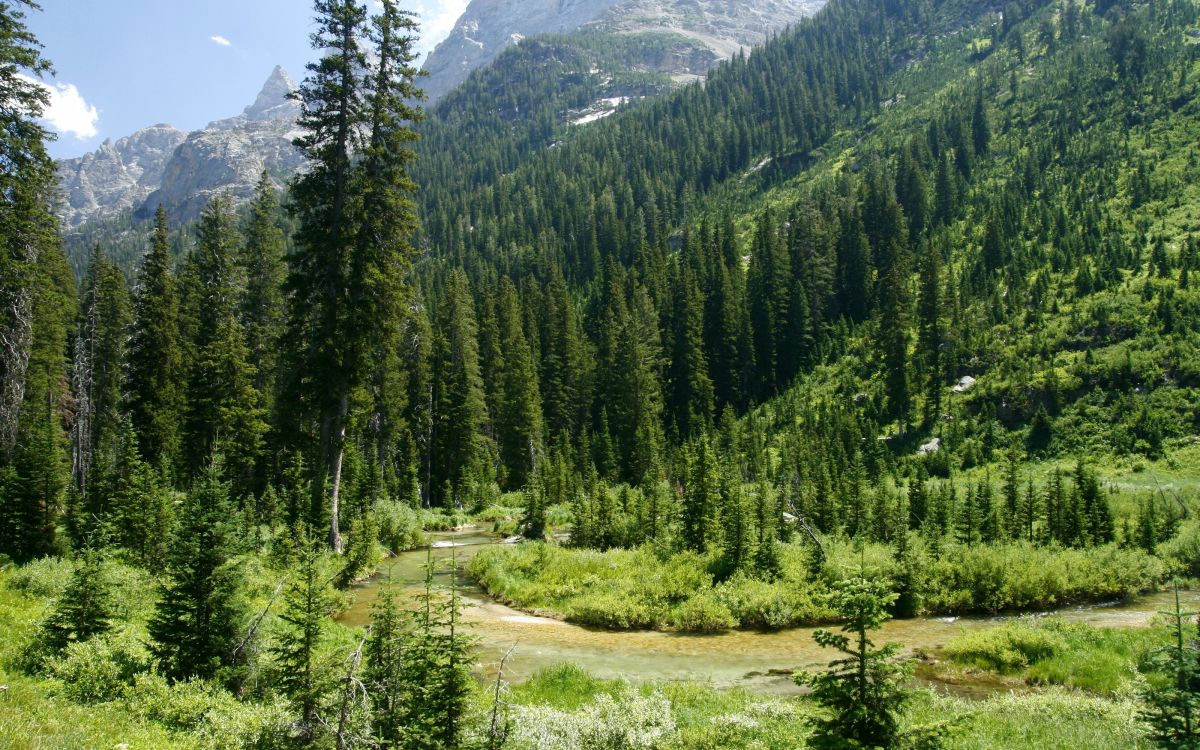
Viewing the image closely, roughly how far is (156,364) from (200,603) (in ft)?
113

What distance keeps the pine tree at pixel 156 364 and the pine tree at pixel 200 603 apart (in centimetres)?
3101

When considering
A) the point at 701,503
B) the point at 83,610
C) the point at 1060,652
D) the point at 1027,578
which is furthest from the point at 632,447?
the point at 83,610

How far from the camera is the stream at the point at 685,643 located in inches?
593

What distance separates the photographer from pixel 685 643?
18.2m

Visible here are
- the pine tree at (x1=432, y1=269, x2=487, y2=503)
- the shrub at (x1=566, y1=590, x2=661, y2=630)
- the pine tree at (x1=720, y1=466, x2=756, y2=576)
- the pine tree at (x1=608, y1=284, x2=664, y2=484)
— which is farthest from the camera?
the pine tree at (x1=608, y1=284, x2=664, y2=484)

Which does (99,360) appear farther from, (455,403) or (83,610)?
(83,610)

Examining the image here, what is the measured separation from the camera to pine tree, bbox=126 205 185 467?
36.9 m

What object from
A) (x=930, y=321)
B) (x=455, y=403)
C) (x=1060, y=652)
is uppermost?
(x=930, y=321)

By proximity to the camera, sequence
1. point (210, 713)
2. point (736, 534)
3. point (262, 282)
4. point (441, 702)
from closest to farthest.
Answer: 1. point (441, 702)
2. point (210, 713)
3. point (736, 534)
4. point (262, 282)

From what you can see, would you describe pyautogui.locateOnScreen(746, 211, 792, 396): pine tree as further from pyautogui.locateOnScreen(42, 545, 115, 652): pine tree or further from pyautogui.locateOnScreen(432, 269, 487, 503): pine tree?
pyautogui.locateOnScreen(42, 545, 115, 652): pine tree

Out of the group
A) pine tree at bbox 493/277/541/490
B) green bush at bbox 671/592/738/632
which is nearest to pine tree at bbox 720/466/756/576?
green bush at bbox 671/592/738/632

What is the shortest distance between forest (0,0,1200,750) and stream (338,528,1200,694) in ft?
1.90

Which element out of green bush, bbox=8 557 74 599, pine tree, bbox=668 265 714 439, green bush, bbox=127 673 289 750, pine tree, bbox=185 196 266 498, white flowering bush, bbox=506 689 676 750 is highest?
pine tree, bbox=668 265 714 439

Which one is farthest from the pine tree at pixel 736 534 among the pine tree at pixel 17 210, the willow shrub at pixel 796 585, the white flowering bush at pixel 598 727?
the pine tree at pixel 17 210
